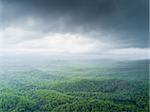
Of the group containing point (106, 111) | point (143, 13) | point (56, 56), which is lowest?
point (106, 111)

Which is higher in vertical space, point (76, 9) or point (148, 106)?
point (76, 9)

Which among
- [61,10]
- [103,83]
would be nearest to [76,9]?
[61,10]

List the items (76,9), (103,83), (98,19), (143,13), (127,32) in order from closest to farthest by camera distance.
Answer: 1. (143,13)
2. (76,9)
3. (98,19)
4. (127,32)
5. (103,83)

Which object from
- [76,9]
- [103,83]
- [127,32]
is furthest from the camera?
[103,83]

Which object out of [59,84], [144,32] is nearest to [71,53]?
[144,32]

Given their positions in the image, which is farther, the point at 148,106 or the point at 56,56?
the point at 56,56

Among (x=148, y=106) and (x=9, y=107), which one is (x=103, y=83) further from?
(x=9, y=107)
